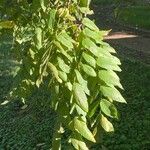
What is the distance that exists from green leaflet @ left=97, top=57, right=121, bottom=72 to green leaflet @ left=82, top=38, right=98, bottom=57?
29 millimetres

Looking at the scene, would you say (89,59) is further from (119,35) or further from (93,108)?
(119,35)

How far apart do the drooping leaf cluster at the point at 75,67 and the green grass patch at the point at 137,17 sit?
17.7 meters

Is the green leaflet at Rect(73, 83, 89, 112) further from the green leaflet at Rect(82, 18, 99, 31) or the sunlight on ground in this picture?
the sunlight on ground

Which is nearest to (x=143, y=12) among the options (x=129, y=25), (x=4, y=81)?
(x=129, y=25)

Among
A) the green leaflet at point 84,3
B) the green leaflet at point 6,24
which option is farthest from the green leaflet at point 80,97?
the green leaflet at point 6,24

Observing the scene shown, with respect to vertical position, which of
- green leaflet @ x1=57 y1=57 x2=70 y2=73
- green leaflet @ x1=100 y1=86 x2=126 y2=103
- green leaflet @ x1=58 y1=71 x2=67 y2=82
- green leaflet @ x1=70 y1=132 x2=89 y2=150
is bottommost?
green leaflet @ x1=70 y1=132 x2=89 y2=150

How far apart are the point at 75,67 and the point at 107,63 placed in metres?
0.11

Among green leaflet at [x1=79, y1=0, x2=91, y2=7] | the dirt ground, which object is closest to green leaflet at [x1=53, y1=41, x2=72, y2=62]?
green leaflet at [x1=79, y1=0, x2=91, y2=7]

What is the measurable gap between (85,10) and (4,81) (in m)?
12.5

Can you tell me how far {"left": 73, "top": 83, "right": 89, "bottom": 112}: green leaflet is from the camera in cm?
147

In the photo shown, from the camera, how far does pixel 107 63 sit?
5.02 ft

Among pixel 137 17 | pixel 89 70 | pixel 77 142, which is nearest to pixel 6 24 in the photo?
pixel 89 70

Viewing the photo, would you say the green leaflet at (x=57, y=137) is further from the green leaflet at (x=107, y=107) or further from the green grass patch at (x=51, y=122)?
the green grass patch at (x=51, y=122)

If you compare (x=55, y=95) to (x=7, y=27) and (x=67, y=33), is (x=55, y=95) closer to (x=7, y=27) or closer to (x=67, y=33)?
(x=67, y=33)
